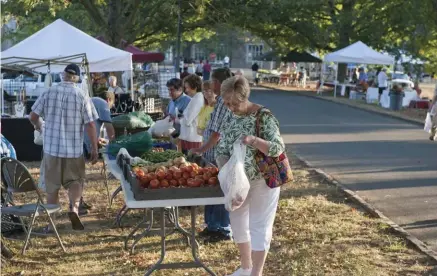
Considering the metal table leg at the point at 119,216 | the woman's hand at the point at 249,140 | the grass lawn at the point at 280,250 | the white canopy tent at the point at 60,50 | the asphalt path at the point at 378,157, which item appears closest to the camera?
the woman's hand at the point at 249,140

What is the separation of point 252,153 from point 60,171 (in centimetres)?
274

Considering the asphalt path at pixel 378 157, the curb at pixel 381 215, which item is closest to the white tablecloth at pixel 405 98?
the asphalt path at pixel 378 157

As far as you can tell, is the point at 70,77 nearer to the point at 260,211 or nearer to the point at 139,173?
the point at 139,173

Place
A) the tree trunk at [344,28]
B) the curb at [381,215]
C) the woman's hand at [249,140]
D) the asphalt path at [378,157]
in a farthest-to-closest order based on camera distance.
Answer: the tree trunk at [344,28]
the asphalt path at [378,157]
the curb at [381,215]
the woman's hand at [249,140]

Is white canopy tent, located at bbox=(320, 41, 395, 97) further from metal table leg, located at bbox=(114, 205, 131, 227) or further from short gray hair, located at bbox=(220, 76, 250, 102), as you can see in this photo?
short gray hair, located at bbox=(220, 76, 250, 102)

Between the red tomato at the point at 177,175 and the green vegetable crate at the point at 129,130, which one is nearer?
the red tomato at the point at 177,175

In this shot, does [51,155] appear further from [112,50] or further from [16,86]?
[16,86]

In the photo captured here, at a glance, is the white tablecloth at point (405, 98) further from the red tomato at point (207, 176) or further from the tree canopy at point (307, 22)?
the red tomato at point (207, 176)

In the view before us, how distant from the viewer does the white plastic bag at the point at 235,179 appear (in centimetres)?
452

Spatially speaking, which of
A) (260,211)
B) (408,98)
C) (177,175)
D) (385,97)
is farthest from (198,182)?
(408,98)

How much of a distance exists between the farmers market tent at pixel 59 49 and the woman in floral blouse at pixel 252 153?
687cm

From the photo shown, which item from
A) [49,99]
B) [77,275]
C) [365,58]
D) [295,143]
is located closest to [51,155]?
[49,99]

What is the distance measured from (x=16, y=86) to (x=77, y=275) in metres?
18.8

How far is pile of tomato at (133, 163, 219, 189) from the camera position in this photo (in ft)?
15.9
